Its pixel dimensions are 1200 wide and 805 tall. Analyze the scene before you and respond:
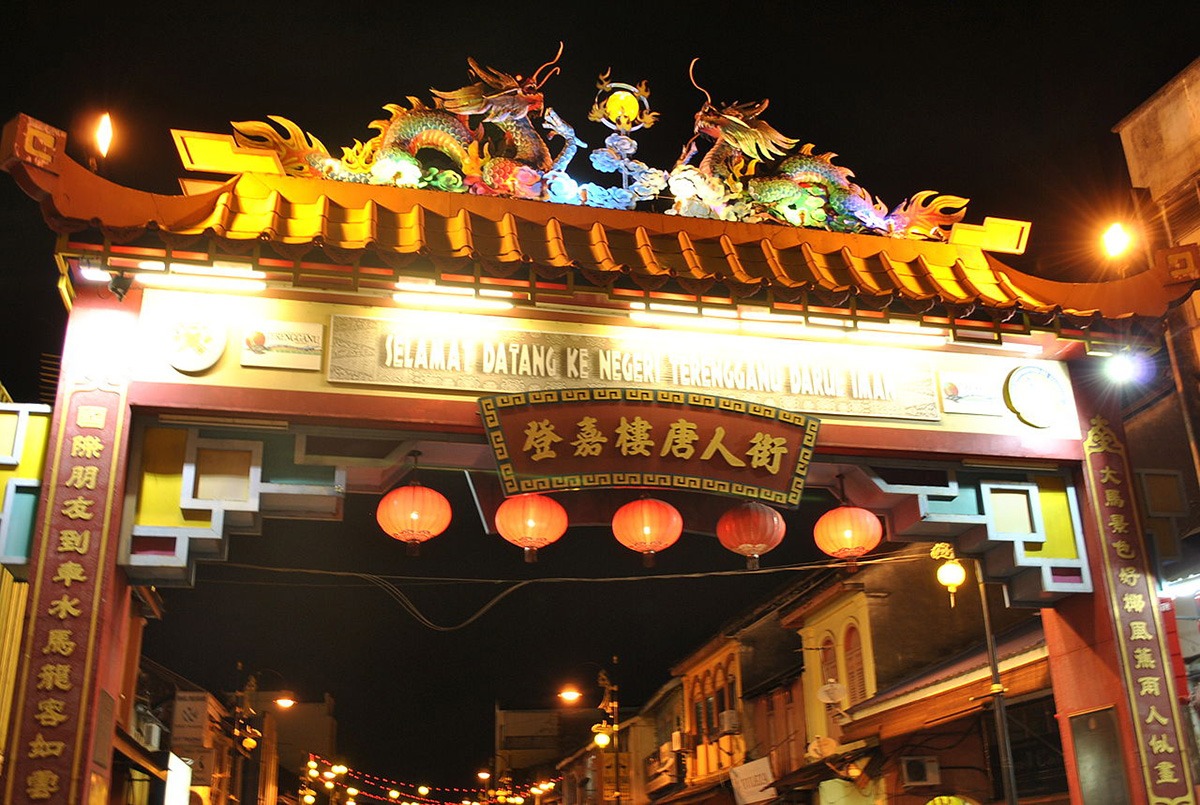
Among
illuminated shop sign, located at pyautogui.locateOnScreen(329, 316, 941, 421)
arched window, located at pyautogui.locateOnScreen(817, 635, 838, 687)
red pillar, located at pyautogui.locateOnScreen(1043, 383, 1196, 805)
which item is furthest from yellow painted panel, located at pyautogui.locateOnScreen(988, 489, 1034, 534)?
arched window, located at pyautogui.locateOnScreen(817, 635, 838, 687)

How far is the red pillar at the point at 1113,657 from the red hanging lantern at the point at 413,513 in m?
6.24

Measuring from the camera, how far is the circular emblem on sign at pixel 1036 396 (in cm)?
1132

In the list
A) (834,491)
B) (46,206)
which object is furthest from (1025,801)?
(46,206)

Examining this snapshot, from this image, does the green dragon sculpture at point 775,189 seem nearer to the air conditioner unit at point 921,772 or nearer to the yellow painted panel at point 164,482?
the yellow painted panel at point 164,482

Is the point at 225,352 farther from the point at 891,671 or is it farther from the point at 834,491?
the point at 891,671

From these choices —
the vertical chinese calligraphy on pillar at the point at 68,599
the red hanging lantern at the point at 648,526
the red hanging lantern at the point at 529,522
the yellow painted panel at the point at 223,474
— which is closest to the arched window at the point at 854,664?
the red hanging lantern at the point at 648,526

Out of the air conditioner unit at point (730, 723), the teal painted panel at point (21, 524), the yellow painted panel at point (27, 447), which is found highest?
the air conditioner unit at point (730, 723)

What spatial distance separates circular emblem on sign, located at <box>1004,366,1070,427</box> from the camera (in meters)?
11.3

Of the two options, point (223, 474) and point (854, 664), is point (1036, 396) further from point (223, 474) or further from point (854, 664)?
point (854, 664)

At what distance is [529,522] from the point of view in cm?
1047

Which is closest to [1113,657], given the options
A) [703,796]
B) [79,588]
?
[79,588]

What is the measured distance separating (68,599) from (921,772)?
1439 centimetres

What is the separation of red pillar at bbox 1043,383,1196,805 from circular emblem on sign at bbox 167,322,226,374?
27.3 ft

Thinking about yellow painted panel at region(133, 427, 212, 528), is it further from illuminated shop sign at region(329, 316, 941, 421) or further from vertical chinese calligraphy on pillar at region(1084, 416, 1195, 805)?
vertical chinese calligraphy on pillar at region(1084, 416, 1195, 805)
